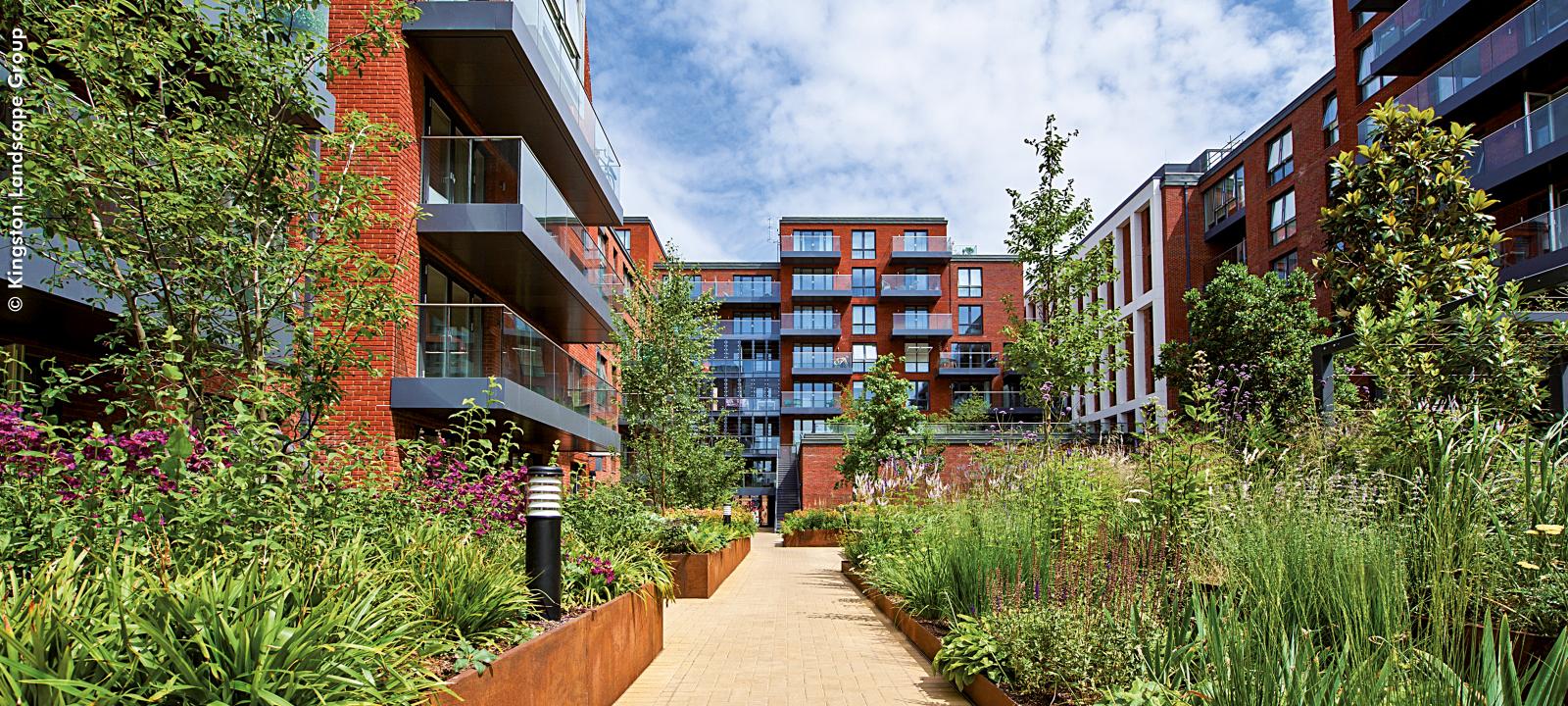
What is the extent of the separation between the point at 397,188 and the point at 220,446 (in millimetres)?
10445

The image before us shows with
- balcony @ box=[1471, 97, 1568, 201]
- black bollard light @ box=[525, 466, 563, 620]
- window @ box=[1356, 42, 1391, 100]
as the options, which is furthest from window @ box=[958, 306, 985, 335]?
black bollard light @ box=[525, 466, 563, 620]

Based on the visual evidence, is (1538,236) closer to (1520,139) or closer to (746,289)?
(1520,139)

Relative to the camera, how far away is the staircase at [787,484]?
187 ft

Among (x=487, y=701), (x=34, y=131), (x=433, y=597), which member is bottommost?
(x=487, y=701)

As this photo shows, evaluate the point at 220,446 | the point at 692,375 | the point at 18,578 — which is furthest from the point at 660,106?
the point at 692,375

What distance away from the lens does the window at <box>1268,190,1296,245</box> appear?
121 ft

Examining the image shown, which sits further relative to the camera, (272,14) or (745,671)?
(745,671)

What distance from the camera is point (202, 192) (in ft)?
20.1

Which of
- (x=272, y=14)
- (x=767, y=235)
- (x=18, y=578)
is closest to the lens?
(x=18, y=578)

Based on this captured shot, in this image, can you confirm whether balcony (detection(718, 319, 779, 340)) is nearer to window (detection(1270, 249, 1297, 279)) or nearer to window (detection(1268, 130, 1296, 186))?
window (detection(1268, 130, 1296, 186))

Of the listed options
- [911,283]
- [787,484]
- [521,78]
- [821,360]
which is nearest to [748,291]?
[821,360]

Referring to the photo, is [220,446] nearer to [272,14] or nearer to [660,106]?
[272,14]

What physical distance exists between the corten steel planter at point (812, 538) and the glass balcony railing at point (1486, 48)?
18.3m

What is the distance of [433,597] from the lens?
5.12m
